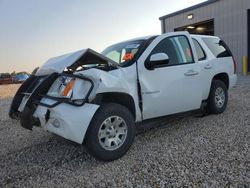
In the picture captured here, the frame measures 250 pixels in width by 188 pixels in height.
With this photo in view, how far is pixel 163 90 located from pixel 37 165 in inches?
85.4

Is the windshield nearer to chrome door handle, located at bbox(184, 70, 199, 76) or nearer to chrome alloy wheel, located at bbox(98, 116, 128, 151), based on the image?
chrome door handle, located at bbox(184, 70, 199, 76)

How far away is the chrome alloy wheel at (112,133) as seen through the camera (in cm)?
354

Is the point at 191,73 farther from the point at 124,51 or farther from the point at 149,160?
the point at 149,160

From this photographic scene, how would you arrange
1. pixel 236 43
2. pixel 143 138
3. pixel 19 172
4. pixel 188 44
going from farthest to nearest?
pixel 236 43 → pixel 188 44 → pixel 143 138 → pixel 19 172

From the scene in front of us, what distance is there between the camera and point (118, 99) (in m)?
3.88

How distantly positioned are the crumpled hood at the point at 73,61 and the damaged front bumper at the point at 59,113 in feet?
0.43

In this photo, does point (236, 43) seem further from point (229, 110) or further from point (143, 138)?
point (143, 138)

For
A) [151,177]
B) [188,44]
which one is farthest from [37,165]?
[188,44]

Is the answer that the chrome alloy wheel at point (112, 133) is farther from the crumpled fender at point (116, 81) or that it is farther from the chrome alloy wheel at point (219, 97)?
the chrome alloy wheel at point (219, 97)

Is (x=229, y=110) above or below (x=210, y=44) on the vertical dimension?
below

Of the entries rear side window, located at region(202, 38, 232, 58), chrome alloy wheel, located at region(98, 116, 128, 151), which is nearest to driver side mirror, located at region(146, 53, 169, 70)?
chrome alloy wheel, located at region(98, 116, 128, 151)

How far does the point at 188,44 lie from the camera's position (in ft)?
16.5

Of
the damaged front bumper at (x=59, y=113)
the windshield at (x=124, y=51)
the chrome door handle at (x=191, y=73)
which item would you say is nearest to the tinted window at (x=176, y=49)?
the chrome door handle at (x=191, y=73)

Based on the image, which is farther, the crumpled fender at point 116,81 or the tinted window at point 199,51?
the tinted window at point 199,51
